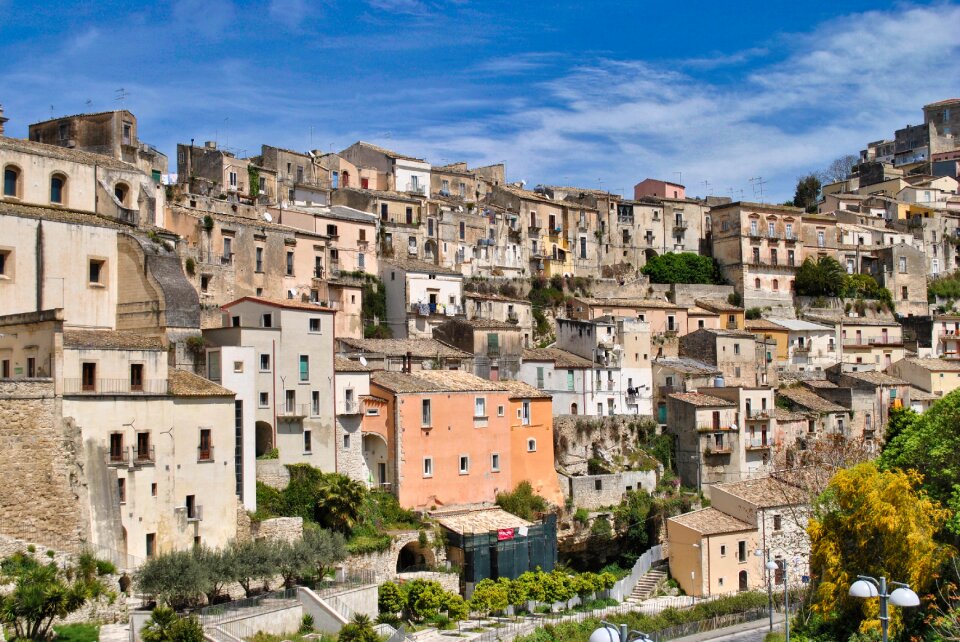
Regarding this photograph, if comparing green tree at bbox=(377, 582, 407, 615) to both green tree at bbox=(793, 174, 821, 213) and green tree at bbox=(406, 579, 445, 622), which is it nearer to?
green tree at bbox=(406, 579, 445, 622)

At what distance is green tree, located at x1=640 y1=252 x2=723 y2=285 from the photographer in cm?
7688

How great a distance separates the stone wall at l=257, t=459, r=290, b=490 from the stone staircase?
15.1m

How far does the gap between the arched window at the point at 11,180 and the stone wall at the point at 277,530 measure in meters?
16.2

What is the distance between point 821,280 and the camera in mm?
78938

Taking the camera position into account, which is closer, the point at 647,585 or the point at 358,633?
the point at 358,633

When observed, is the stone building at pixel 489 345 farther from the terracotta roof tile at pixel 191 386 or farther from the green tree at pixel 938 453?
the green tree at pixel 938 453

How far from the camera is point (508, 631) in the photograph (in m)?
39.1

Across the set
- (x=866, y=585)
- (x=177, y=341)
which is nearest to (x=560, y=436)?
(x=177, y=341)

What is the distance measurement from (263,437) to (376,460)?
5.42m

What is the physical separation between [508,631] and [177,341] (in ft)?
50.4

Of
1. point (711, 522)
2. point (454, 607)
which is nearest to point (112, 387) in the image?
point (454, 607)

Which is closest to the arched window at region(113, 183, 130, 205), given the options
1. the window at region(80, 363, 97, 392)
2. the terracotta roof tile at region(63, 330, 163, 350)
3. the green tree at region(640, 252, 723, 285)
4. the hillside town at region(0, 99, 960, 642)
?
the hillside town at region(0, 99, 960, 642)

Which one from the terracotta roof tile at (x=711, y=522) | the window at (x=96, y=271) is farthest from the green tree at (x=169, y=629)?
the terracotta roof tile at (x=711, y=522)

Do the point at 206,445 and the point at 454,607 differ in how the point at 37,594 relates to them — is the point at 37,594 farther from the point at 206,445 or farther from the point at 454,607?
the point at 454,607
